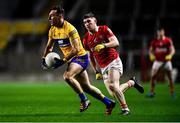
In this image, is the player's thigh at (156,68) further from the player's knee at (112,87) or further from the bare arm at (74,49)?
the player's knee at (112,87)

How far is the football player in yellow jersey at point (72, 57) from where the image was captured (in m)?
14.9

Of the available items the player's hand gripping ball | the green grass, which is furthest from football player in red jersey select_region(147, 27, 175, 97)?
the player's hand gripping ball

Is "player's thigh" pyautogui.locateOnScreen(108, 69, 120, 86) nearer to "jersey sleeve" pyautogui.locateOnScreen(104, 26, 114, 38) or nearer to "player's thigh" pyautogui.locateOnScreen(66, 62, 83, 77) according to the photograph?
"jersey sleeve" pyautogui.locateOnScreen(104, 26, 114, 38)

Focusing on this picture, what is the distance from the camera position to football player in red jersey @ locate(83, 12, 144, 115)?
1437 cm

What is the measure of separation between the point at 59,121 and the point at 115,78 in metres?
1.89

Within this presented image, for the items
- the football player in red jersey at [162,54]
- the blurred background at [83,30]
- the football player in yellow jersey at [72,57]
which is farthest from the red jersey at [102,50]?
the blurred background at [83,30]

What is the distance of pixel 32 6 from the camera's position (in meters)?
47.1

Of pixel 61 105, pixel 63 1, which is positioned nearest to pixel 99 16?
pixel 63 1

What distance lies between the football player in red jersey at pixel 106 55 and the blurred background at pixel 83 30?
18.8 metres

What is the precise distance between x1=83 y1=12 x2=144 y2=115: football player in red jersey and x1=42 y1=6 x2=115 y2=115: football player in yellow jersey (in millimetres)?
303

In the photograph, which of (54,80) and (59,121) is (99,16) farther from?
(59,121)

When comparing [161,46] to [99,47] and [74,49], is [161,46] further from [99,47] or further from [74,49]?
[99,47]

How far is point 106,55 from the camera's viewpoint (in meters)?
14.7

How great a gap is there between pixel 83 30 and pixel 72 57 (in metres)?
23.5
